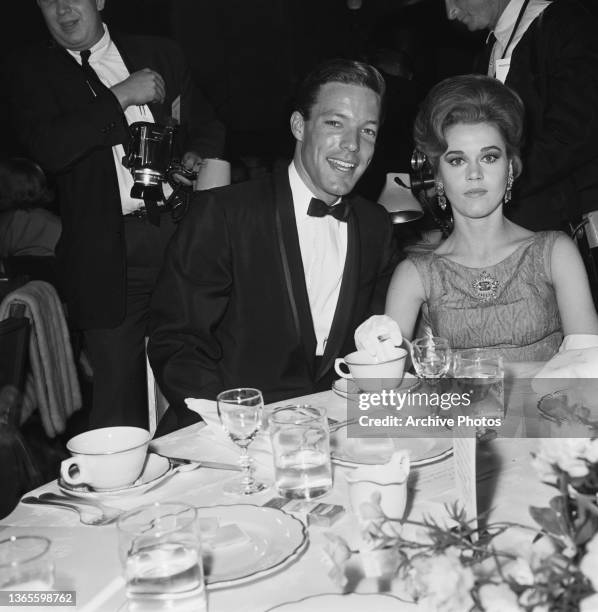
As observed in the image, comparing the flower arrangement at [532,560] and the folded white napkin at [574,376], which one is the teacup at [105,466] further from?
the folded white napkin at [574,376]

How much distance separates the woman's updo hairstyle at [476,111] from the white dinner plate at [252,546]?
1.58 m

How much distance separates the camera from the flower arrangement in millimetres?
565

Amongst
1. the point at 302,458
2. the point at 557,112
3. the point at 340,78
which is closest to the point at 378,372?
the point at 302,458

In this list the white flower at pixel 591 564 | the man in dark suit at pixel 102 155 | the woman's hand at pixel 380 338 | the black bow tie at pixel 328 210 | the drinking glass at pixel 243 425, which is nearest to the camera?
the white flower at pixel 591 564

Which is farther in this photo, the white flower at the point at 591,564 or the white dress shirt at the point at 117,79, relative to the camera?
the white dress shirt at the point at 117,79

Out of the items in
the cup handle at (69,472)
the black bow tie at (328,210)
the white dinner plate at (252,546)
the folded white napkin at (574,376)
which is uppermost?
the black bow tie at (328,210)

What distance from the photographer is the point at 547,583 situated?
0.57 m

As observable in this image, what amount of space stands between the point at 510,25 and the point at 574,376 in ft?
6.41

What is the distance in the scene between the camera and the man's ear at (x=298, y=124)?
8.12 feet

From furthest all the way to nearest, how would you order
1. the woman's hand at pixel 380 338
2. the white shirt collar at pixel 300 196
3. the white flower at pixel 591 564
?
1. the white shirt collar at pixel 300 196
2. the woman's hand at pixel 380 338
3. the white flower at pixel 591 564

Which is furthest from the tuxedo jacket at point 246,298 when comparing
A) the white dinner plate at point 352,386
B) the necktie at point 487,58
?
the necktie at point 487,58

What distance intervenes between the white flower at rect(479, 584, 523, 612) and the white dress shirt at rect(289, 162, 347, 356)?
5.90 ft

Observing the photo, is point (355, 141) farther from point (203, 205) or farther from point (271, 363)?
point (271, 363)

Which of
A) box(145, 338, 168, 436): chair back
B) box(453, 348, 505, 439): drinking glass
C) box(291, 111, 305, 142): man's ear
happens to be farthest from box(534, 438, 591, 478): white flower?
box(145, 338, 168, 436): chair back
